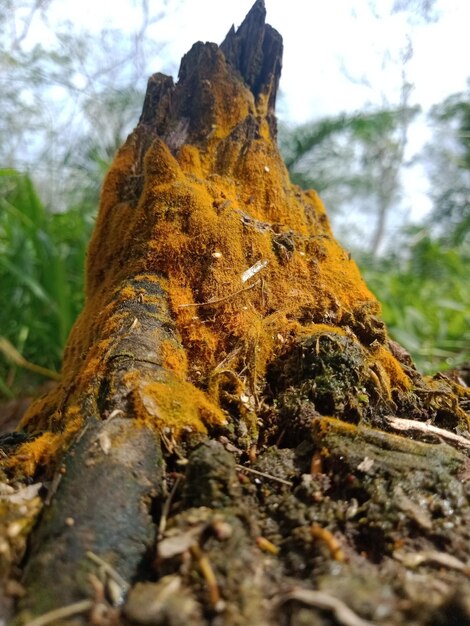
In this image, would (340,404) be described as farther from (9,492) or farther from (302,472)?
(9,492)

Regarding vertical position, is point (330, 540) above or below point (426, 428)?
below

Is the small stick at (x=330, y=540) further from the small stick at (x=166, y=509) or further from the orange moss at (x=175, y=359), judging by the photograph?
the orange moss at (x=175, y=359)

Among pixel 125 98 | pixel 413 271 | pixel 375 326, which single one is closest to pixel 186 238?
pixel 375 326

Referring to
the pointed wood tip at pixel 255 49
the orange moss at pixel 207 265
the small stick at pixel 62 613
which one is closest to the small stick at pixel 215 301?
the orange moss at pixel 207 265

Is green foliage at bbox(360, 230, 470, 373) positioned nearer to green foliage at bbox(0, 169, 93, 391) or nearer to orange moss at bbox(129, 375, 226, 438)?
orange moss at bbox(129, 375, 226, 438)

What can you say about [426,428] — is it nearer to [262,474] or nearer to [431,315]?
[262,474]

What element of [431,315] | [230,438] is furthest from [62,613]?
[431,315]
